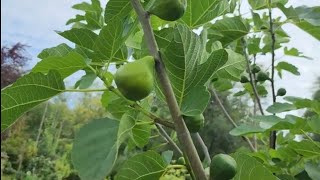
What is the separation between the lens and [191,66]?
0.72 m

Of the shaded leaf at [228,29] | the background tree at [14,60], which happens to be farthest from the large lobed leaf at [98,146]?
the background tree at [14,60]

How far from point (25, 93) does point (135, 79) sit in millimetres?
187

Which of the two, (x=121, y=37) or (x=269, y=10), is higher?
(x=121, y=37)

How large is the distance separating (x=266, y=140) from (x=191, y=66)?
1.25 m

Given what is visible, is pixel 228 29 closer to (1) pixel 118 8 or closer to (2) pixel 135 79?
(1) pixel 118 8

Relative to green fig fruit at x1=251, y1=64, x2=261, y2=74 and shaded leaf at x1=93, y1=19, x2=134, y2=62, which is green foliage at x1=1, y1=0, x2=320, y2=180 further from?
green fig fruit at x1=251, y1=64, x2=261, y2=74

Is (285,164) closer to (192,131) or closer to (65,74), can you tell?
(192,131)

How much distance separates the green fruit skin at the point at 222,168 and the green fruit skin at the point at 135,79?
0.16 meters

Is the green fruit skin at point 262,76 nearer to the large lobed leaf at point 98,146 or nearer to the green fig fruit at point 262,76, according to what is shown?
the green fig fruit at point 262,76

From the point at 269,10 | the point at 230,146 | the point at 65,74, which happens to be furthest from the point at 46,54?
the point at 230,146

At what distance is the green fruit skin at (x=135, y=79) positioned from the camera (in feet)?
2.04

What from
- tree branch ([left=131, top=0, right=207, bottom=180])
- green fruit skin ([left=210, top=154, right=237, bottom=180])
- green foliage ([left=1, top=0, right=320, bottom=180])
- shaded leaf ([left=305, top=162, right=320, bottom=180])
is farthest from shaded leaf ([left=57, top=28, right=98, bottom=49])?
shaded leaf ([left=305, top=162, right=320, bottom=180])

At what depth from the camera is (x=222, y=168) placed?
70 cm

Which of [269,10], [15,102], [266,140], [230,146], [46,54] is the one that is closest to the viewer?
[15,102]
